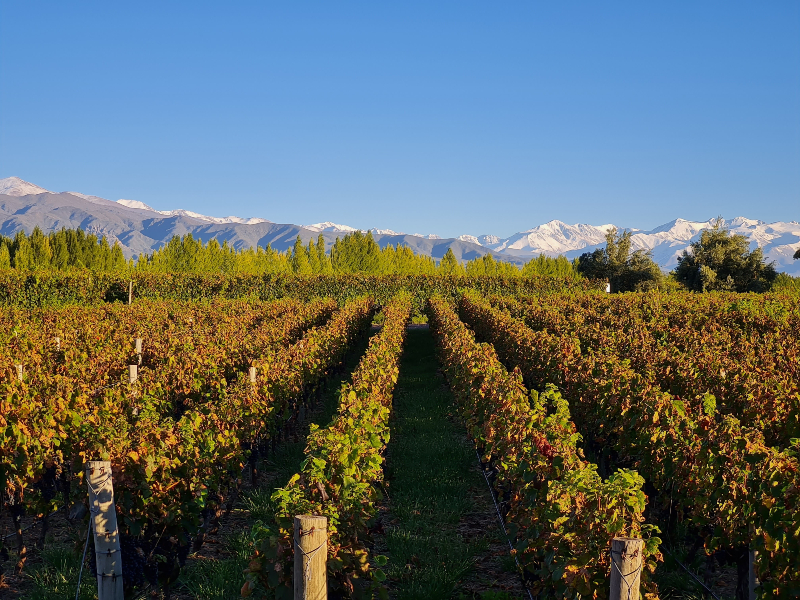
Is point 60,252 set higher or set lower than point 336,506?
higher

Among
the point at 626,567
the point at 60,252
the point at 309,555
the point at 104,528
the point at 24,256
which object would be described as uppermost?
the point at 60,252

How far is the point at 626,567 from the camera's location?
3.54m

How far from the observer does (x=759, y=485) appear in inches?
199

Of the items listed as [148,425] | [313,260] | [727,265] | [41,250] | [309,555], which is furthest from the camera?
[313,260]

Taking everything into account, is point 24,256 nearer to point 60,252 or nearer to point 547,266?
point 60,252

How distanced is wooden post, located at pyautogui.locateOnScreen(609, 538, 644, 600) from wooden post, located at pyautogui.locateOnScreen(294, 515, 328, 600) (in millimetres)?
1628

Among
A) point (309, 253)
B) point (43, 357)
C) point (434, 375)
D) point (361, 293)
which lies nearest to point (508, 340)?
point (434, 375)

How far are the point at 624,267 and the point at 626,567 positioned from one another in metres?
52.8

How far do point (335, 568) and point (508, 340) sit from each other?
453 inches

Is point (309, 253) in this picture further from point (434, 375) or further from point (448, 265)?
point (434, 375)

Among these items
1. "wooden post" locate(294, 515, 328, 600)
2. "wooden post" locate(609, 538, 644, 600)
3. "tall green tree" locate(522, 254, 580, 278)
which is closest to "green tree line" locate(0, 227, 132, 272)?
"tall green tree" locate(522, 254, 580, 278)

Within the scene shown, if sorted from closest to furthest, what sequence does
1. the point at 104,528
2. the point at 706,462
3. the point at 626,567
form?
the point at 626,567 < the point at 104,528 < the point at 706,462

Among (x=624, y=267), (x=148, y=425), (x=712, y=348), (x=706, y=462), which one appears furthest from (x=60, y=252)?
(x=706, y=462)

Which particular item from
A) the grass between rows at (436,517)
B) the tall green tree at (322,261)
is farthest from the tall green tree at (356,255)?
the grass between rows at (436,517)
